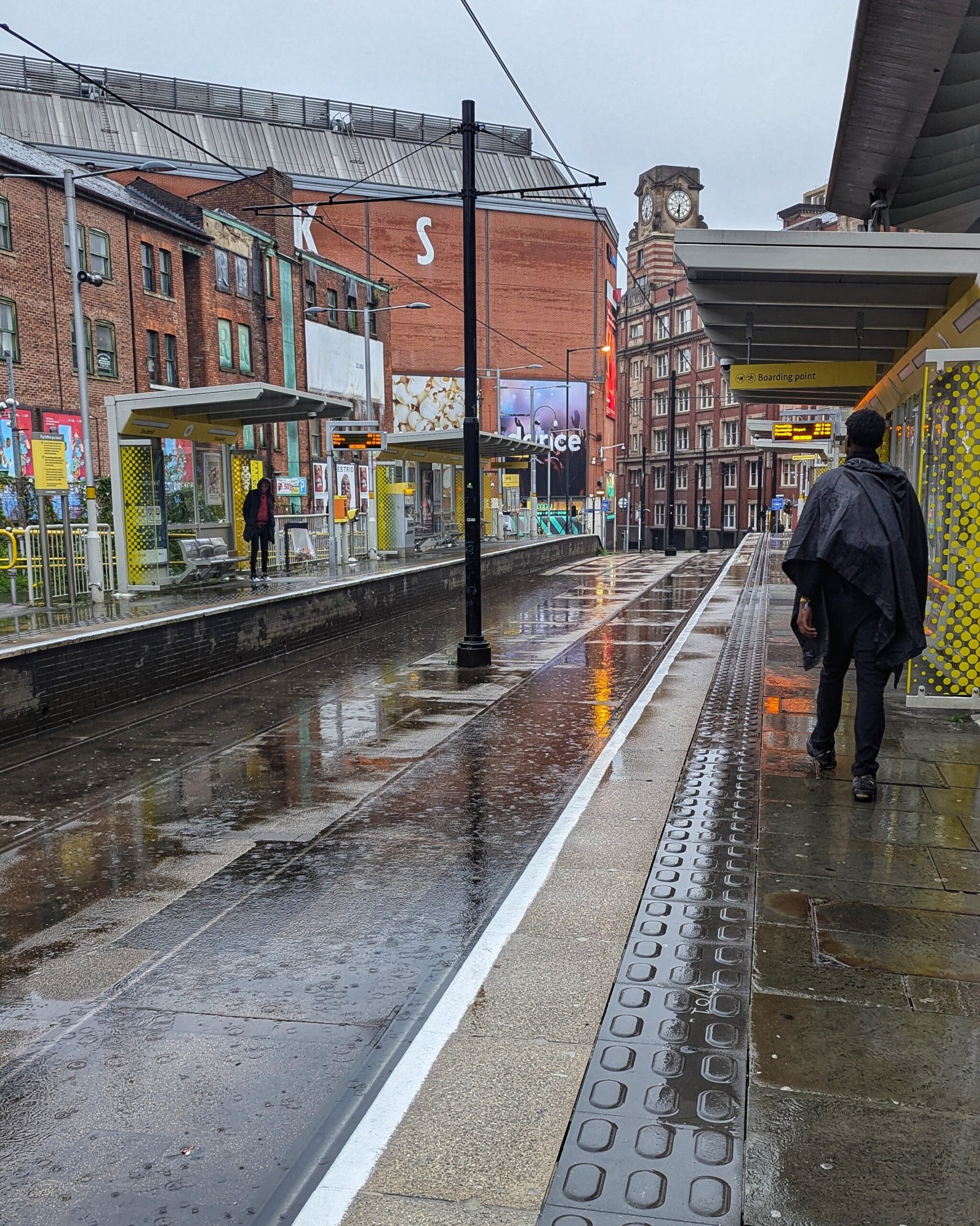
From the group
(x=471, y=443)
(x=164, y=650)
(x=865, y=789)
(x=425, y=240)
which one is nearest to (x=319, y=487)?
(x=425, y=240)

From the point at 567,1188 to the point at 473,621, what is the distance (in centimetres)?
→ 967

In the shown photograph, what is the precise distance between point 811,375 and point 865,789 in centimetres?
882

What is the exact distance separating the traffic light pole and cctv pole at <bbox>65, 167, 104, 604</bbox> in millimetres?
4805

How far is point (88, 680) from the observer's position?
9.71 metres

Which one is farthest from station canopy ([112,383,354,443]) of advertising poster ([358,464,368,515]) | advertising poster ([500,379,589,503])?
advertising poster ([500,379,589,503])

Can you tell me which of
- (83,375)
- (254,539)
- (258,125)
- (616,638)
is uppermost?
(258,125)

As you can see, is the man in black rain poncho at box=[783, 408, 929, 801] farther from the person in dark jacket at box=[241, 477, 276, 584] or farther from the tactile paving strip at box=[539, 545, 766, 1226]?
the person in dark jacket at box=[241, 477, 276, 584]

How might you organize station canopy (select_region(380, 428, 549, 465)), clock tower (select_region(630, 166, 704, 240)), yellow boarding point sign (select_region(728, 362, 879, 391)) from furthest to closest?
clock tower (select_region(630, 166, 704, 240)) < station canopy (select_region(380, 428, 549, 465)) < yellow boarding point sign (select_region(728, 362, 879, 391))

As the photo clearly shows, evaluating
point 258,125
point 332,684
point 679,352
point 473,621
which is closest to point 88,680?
point 332,684

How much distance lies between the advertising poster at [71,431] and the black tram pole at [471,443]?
22.5 m

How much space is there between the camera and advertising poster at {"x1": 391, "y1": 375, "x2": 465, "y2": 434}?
66875 millimetres

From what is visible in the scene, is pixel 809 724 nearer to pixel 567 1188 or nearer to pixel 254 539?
pixel 567 1188

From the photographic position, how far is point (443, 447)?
2916cm

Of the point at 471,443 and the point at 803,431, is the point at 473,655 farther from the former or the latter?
the point at 803,431
